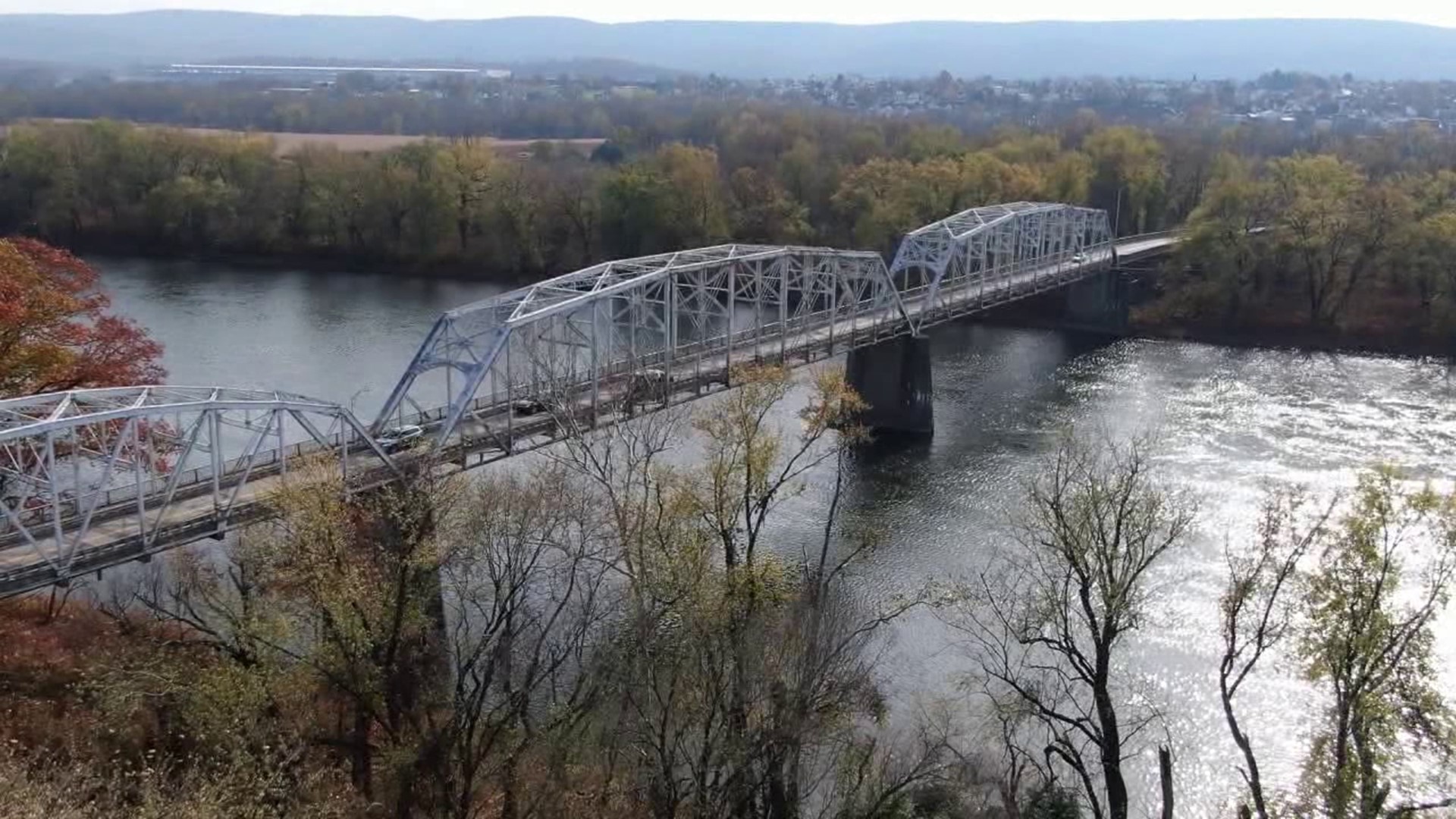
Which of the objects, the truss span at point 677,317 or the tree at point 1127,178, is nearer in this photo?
the truss span at point 677,317

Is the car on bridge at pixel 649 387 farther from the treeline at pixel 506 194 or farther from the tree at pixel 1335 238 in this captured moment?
the tree at pixel 1335 238

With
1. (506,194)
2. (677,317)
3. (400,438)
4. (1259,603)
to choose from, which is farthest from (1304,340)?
(400,438)

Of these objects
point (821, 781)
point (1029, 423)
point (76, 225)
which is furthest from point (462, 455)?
point (76, 225)

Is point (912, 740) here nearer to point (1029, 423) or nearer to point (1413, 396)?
point (1029, 423)

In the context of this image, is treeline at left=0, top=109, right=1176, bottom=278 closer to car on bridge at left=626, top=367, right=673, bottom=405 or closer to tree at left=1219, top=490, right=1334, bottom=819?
car on bridge at left=626, top=367, right=673, bottom=405

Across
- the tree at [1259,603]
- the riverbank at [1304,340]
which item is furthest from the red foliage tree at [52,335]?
the riverbank at [1304,340]

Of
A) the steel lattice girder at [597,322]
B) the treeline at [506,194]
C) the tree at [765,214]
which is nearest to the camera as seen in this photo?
the steel lattice girder at [597,322]
